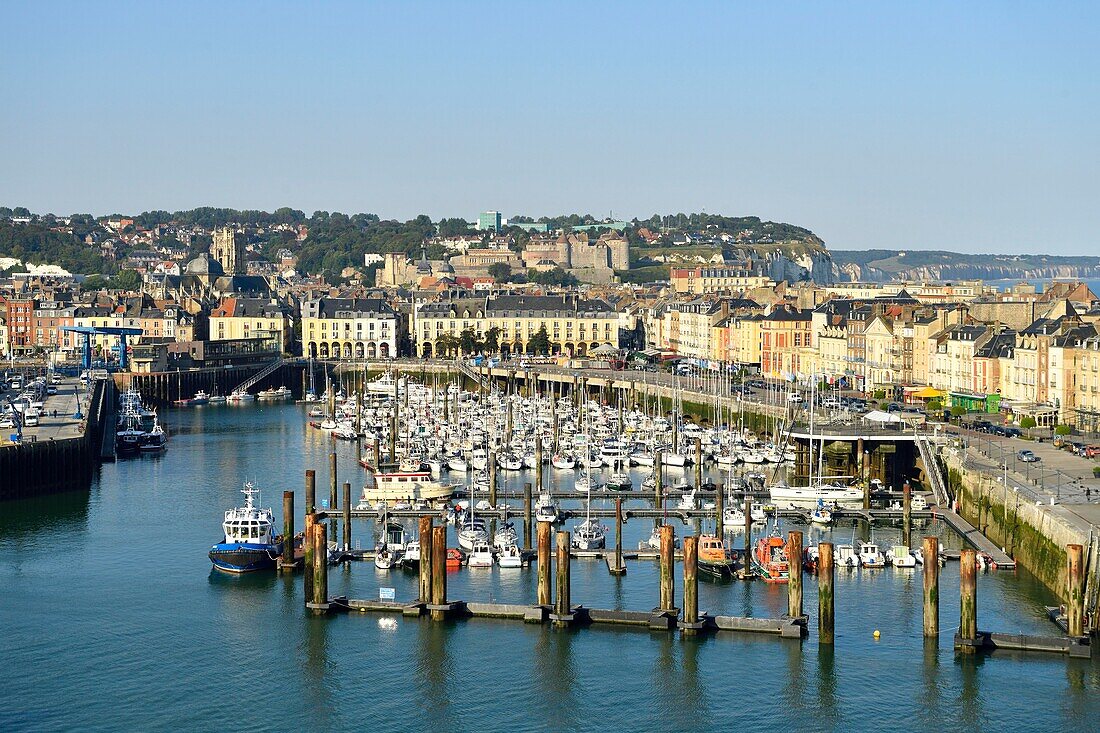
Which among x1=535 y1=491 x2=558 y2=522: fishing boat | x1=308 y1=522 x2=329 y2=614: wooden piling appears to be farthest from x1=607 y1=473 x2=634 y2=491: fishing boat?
x1=308 y1=522 x2=329 y2=614: wooden piling

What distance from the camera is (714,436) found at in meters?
61.9

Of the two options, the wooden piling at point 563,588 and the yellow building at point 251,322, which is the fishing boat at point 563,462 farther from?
the yellow building at point 251,322

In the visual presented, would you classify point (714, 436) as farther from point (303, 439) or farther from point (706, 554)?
point (706, 554)

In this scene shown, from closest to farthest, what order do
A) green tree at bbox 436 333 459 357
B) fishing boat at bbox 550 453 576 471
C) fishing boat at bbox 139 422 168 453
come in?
fishing boat at bbox 550 453 576 471
fishing boat at bbox 139 422 168 453
green tree at bbox 436 333 459 357

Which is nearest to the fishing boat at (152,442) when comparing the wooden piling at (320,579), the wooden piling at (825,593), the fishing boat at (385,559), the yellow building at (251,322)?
the fishing boat at (385,559)

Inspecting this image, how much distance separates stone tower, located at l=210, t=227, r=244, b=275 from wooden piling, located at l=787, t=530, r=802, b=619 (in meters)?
135

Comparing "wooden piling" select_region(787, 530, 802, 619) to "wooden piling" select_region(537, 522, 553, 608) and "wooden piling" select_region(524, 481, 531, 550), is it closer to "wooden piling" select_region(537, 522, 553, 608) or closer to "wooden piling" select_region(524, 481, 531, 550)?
"wooden piling" select_region(537, 522, 553, 608)

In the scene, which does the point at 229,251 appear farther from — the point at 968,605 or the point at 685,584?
the point at 968,605

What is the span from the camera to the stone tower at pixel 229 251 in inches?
6506

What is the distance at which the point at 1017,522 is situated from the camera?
3934 centimetres

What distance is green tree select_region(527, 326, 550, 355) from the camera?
11031cm

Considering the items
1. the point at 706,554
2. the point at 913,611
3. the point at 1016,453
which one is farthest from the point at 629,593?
the point at 1016,453

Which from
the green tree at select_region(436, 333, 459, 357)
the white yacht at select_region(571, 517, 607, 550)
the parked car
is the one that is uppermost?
the green tree at select_region(436, 333, 459, 357)

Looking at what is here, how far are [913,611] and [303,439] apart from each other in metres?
40.5
